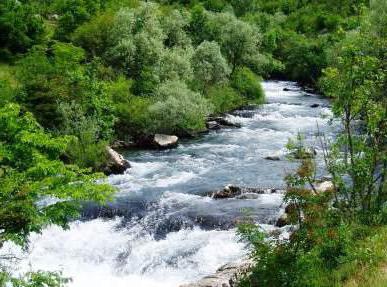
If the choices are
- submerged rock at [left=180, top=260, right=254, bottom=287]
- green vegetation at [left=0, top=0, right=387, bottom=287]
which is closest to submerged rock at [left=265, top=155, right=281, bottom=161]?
green vegetation at [left=0, top=0, right=387, bottom=287]

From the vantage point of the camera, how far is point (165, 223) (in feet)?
84.6

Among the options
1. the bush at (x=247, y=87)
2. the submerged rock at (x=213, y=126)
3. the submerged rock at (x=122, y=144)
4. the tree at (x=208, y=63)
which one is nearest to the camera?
the submerged rock at (x=122, y=144)

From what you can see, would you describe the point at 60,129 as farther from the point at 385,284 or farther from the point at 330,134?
the point at 385,284

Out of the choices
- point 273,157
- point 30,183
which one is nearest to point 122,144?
point 273,157

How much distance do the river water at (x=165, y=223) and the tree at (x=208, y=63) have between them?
41.3 ft

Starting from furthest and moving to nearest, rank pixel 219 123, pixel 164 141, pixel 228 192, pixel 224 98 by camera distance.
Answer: pixel 224 98 < pixel 219 123 < pixel 164 141 < pixel 228 192

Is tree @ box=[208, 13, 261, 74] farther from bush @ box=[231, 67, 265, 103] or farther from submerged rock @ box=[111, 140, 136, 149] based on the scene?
submerged rock @ box=[111, 140, 136, 149]

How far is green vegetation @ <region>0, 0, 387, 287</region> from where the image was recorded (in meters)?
13.6

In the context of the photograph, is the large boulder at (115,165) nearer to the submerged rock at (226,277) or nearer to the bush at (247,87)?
the submerged rock at (226,277)

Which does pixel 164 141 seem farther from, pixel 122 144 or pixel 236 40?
pixel 236 40

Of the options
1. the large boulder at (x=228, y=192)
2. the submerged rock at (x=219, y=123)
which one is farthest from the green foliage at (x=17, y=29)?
the large boulder at (x=228, y=192)

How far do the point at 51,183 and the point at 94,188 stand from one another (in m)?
1.18

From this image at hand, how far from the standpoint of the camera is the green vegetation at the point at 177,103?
13.6m

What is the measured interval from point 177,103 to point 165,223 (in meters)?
18.3
